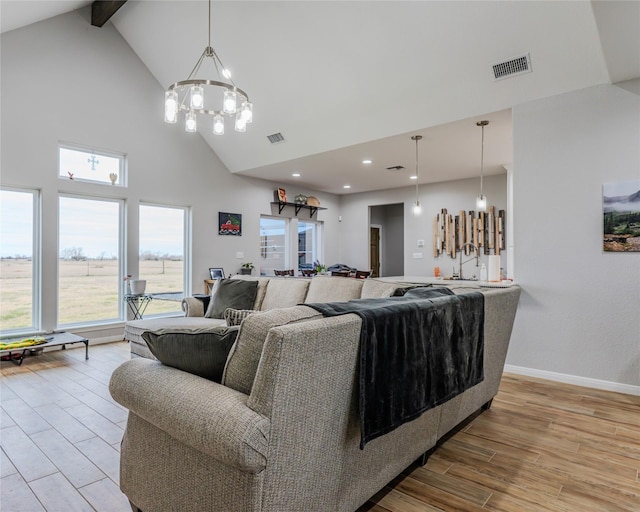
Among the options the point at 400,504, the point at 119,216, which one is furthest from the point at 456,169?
the point at 400,504

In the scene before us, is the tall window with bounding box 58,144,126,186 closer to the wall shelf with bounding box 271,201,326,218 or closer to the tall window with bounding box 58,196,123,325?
the tall window with bounding box 58,196,123,325

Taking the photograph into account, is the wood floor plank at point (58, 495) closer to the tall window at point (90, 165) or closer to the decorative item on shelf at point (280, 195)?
the tall window at point (90, 165)

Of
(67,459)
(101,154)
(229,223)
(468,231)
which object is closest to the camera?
(67,459)

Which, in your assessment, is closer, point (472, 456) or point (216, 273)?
point (472, 456)

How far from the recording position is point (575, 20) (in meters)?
3.04

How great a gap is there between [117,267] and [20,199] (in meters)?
1.43

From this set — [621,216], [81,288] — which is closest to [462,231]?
[621,216]

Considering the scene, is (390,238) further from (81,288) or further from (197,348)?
(197,348)

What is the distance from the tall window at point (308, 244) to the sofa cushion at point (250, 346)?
703cm

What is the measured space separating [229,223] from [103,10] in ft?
11.2

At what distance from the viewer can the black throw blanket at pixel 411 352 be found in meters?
1.50

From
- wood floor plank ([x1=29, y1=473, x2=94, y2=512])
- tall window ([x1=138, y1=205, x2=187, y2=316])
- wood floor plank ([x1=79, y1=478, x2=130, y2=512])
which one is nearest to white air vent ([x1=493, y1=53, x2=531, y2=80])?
wood floor plank ([x1=79, y1=478, x2=130, y2=512])

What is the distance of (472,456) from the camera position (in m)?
2.25

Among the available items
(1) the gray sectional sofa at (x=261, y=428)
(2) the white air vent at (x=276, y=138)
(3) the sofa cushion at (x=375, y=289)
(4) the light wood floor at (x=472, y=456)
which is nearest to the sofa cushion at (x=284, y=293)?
(3) the sofa cushion at (x=375, y=289)
